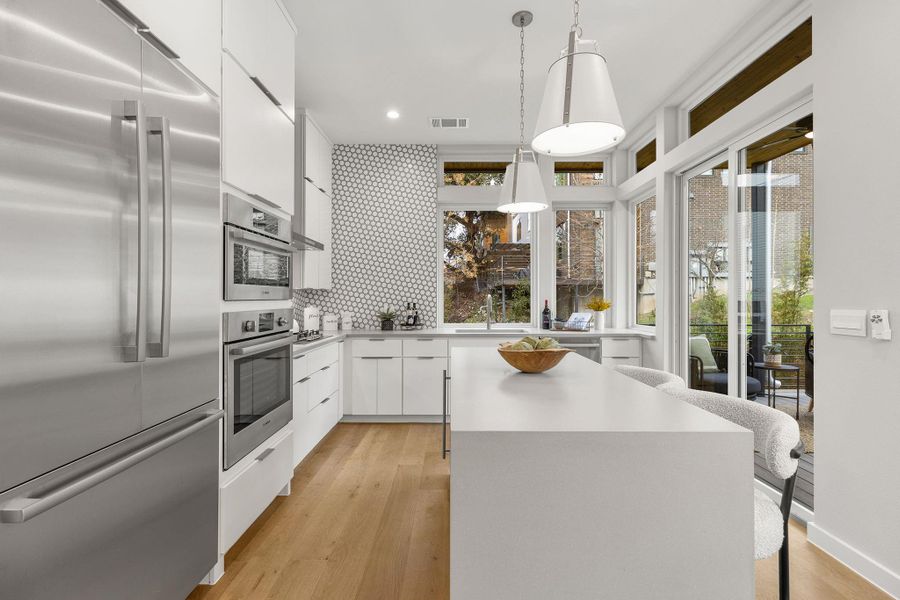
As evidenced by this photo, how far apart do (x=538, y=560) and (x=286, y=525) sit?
6.02ft

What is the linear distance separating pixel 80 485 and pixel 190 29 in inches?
62.0

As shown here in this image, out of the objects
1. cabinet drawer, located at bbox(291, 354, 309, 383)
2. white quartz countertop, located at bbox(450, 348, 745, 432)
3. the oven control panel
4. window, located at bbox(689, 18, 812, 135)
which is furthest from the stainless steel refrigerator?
window, located at bbox(689, 18, 812, 135)

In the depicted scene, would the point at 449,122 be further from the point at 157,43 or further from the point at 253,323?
the point at 157,43

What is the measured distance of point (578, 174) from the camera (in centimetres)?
532

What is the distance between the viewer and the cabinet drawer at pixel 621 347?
4.54 metres

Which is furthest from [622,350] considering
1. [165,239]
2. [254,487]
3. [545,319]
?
[165,239]

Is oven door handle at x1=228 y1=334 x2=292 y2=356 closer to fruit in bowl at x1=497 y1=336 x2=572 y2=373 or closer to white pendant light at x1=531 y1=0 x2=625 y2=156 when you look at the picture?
fruit in bowl at x1=497 y1=336 x2=572 y2=373

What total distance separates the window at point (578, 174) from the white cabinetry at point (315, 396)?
3035 mm

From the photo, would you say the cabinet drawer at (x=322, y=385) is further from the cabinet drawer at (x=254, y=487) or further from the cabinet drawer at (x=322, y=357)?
the cabinet drawer at (x=254, y=487)

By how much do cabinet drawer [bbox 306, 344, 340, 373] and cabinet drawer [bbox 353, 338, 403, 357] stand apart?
0.87 ft

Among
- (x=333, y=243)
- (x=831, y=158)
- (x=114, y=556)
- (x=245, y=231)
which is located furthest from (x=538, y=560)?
(x=333, y=243)

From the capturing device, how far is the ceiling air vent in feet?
14.4

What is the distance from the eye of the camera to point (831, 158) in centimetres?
222

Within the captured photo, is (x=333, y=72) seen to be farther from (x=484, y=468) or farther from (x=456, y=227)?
(x=484, y=468)
